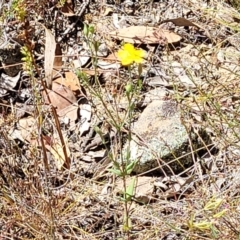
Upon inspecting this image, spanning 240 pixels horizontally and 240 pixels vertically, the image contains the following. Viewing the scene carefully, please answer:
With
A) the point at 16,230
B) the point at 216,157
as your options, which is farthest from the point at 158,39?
the point at 16,230

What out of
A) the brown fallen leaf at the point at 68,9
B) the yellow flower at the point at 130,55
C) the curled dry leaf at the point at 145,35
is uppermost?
the yellow flower at the point at 130,55

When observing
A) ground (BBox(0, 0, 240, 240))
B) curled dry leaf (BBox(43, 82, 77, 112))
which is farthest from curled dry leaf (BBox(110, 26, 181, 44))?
curled dry leaf (BBox(43, 82, 77, 112))

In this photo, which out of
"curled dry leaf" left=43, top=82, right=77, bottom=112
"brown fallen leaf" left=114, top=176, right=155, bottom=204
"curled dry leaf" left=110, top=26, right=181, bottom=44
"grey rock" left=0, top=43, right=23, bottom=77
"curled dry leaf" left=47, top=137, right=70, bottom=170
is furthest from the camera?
"curled dry leaf" left=110, top=26, right=181, bottom=44

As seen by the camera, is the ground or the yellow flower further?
the ground

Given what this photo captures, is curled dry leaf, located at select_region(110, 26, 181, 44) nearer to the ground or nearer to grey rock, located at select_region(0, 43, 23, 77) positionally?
the ground

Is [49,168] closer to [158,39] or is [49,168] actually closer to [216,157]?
[216,157]

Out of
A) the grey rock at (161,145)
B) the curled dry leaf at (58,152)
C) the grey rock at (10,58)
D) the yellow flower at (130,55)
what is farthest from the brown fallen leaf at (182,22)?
the yellow flower at (130,55)

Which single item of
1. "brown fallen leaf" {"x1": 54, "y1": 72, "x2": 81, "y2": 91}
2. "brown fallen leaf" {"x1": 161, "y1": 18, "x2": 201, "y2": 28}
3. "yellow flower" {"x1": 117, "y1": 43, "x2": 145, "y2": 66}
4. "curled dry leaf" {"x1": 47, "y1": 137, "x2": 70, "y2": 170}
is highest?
"yellow flower" {"x1": 117, "y1": 43, "x2": 145, "y2": 66}

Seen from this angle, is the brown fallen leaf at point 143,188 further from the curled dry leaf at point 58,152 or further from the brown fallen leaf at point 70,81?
the brown fallen leaf at point 70,81
